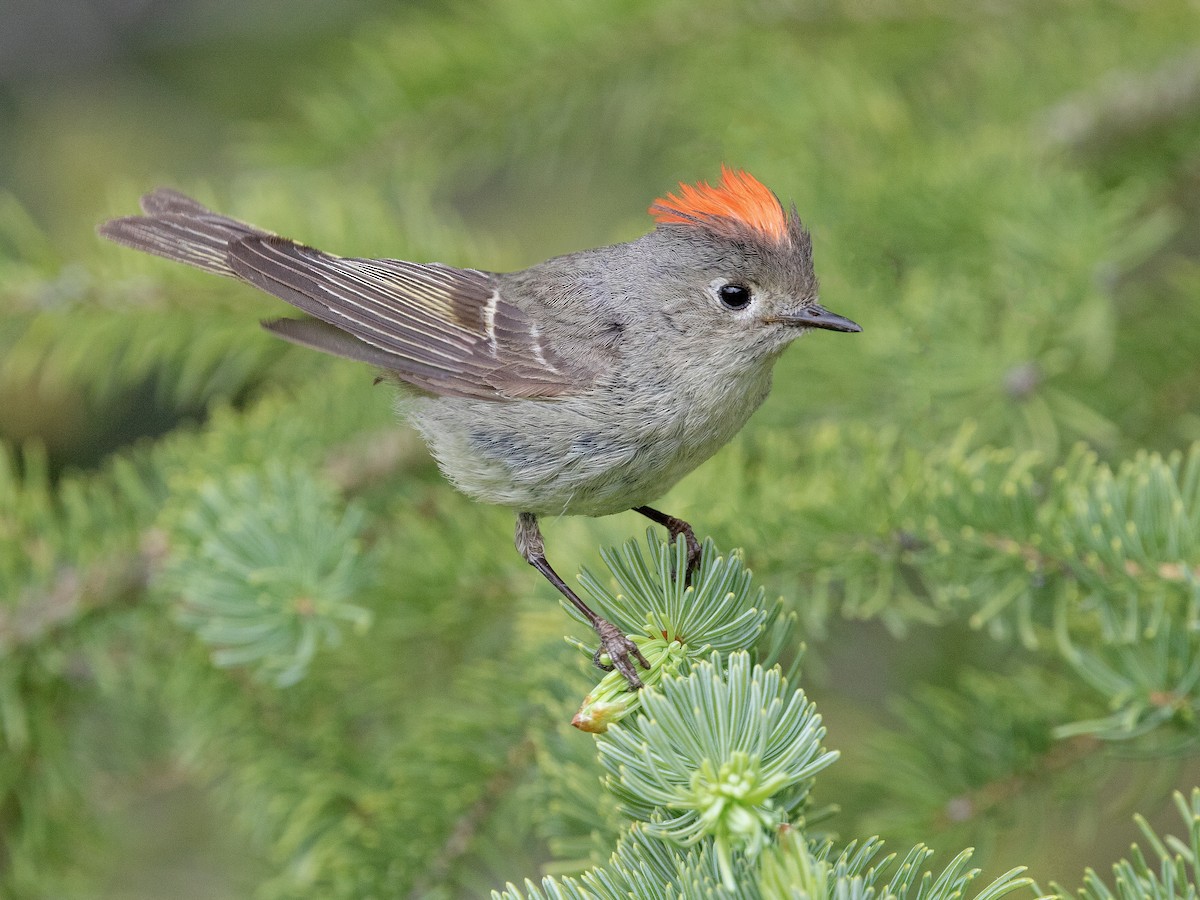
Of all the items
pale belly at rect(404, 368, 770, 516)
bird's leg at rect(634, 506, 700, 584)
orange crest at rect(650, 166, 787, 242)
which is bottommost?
bird's leg at rect(634, 506, 700, 584)

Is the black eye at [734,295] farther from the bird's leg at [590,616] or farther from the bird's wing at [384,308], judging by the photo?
the bird's leg at [590,616]

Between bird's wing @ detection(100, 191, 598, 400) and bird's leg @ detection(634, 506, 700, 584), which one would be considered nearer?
bird's leg @ detection(634, 506, 700, 584)

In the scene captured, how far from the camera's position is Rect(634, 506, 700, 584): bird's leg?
2.11 m

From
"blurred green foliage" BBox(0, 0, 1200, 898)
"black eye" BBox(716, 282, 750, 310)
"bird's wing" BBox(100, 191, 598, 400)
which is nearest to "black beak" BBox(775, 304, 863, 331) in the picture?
"black eye" BBox(716, 282, 750, 310)

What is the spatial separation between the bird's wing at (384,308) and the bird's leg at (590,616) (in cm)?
29

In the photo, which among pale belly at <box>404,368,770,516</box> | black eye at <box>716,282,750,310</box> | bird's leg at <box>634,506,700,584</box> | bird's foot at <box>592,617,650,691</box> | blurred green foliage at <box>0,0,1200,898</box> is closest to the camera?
bird's foot at <box>592,617,650,691</box>

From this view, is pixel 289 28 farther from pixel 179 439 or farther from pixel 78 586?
pixel 78 586

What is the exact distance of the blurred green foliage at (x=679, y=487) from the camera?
195 cm

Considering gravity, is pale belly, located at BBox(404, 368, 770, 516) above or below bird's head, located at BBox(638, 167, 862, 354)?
below

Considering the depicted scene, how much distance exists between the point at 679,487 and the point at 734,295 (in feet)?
1.71

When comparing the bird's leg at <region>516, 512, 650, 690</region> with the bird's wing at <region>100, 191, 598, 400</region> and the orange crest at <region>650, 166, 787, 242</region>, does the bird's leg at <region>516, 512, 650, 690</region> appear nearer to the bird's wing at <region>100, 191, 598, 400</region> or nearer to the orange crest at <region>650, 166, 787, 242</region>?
the bird's wing at <region>100, 191, 598, 400</region>

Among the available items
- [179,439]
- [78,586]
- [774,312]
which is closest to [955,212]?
[774,312]

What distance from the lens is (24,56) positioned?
4.27 m

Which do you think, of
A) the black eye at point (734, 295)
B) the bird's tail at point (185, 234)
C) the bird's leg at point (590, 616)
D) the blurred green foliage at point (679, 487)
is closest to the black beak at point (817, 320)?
the black eye at point (734, 295)
